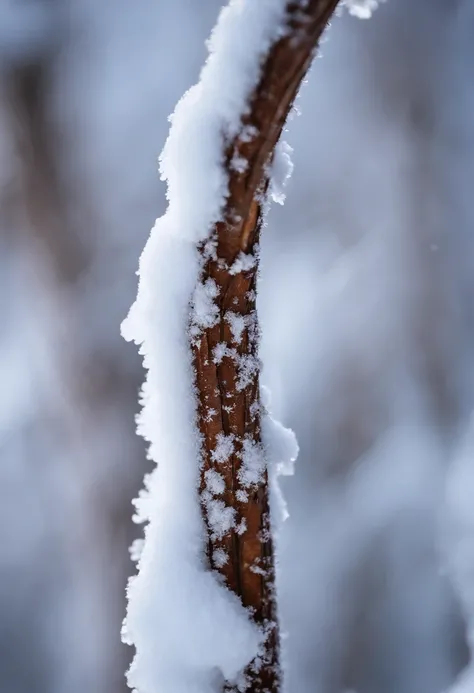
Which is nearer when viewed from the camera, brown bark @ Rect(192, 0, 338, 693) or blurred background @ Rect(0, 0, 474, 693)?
brown bark @ Rect(192, 0, 338, 693)

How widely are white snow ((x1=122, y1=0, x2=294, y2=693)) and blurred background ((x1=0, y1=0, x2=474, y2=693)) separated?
120 cm

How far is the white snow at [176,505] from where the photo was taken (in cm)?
34

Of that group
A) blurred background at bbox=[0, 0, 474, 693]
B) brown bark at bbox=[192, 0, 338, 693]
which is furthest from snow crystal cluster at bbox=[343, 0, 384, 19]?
blurred background at bbox=[0, 0, 474, 693]

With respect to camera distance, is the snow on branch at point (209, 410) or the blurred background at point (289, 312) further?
the blurred background at point (289, 312)

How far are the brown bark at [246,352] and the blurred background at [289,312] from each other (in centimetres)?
119

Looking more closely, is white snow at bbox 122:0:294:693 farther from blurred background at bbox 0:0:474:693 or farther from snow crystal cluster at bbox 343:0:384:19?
blurred background at bbox 0:0:474:693

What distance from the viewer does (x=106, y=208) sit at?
6.66ft

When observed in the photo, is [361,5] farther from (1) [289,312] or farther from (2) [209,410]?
(1) [289,312]

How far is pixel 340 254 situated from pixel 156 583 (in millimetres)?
1563

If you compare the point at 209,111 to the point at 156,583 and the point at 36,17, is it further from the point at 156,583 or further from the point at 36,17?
the point at 36,17

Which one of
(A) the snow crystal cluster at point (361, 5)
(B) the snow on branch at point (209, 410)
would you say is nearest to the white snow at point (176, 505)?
(B) the snow on branch at point (209, 410)

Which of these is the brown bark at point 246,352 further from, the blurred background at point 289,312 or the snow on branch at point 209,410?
the blurred background at point 289,312

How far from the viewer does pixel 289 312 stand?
1.75 meters

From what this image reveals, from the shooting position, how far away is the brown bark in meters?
0.27
